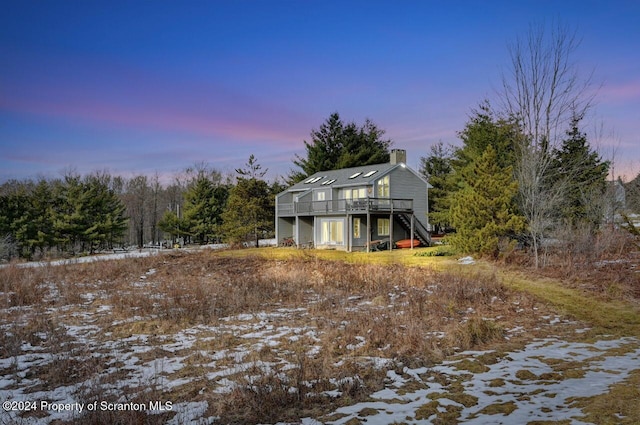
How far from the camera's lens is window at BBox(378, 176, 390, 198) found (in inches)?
1223

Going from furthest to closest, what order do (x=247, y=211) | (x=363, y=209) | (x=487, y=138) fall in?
(x=247, y=211)
(x=363, y=209)
(x=487, y=138)

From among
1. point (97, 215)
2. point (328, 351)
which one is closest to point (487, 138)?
point (328, 351)

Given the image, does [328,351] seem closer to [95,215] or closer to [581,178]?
[581,178]

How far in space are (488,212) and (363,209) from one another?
10.2 metres

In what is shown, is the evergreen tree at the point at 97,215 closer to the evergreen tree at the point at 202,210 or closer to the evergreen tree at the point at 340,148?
the evergreen tree at the point at 202,210

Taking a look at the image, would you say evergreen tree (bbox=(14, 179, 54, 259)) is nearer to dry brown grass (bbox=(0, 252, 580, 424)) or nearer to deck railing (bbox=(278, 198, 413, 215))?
dry brown grass (bbox=(0, 252, 580, 424))

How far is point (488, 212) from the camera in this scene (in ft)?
65.6

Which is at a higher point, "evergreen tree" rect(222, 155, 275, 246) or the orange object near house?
"evergreen tree" rect(222, 155, 275, 246)

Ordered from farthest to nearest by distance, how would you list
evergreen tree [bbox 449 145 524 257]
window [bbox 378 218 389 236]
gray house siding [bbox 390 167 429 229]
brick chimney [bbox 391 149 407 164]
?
brick chimney [bbox 391 149 407 164]
gray house siding [bbox 390 167 429 229]
window [bbox 378 218 389 236]
evergreen tree [bbox 449 145 524 257]

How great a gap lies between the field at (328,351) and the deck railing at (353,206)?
1327 centimetres

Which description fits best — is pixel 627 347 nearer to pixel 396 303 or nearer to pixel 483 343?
pixel 483 343

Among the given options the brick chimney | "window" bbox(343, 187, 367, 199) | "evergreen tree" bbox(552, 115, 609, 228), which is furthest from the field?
the brick chimney

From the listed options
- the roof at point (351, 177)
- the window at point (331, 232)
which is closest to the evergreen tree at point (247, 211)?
the roof at point (351, 177)

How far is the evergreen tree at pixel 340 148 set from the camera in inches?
1987
